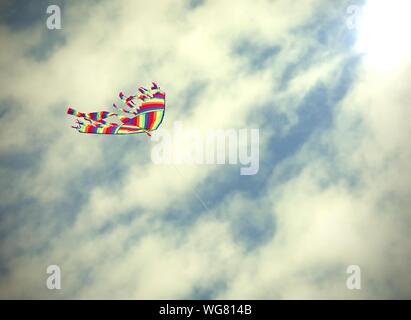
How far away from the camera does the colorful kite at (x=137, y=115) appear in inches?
493

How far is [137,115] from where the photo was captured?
1247 cm

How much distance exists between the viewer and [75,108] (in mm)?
12531

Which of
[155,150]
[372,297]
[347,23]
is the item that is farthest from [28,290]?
[347,23]

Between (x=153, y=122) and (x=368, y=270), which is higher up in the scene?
(x=153, y=122)

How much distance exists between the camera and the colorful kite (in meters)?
12.5

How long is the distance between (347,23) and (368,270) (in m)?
6.75

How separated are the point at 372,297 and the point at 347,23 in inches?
292
